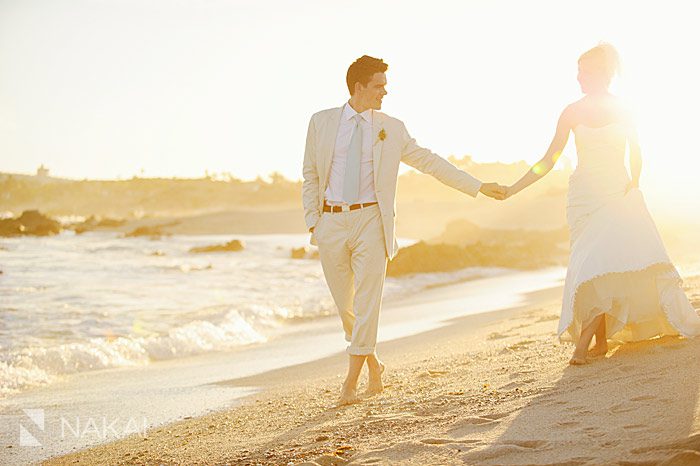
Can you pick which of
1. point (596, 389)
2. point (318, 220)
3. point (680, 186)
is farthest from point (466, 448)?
point (680, 186)

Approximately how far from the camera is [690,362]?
4504 mm

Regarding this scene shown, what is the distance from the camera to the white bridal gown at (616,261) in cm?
523

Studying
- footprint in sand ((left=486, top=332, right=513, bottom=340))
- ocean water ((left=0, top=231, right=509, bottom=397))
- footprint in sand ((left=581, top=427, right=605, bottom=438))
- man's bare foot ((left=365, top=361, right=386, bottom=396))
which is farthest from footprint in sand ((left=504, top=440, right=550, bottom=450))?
ocean water ((left=0, top=231, right=509, bottom=397))

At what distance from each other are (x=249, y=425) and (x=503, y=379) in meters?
1.65

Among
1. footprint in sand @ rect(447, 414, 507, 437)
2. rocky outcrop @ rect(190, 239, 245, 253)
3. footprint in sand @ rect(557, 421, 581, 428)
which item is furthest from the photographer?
rocky outcrop @ rect(190, 239, 245, 253)

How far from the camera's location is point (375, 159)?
17.7ft

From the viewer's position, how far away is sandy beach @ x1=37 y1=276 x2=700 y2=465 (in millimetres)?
3439

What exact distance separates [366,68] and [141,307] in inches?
340

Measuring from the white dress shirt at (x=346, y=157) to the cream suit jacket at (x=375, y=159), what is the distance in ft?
0.13

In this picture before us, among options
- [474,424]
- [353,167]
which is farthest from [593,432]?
[353,167]

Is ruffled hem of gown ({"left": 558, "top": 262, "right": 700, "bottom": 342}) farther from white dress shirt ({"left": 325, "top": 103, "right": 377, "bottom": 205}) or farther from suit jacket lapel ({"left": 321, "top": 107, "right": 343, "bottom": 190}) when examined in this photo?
suit jacket lapel ({"left": 321, "top": 107, "right": 343, "bottom": 190})

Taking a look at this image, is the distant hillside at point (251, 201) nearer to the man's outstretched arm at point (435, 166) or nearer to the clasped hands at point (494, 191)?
the clasped hands at point (494, 191)

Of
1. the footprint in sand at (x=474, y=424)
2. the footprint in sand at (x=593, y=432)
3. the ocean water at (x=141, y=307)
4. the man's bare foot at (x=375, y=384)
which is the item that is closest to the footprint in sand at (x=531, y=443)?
the footprint in sand at (x=593, y=432)

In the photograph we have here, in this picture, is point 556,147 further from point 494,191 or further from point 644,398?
point 644,398
